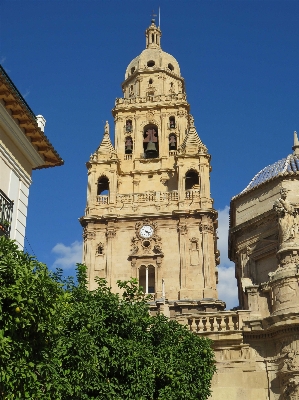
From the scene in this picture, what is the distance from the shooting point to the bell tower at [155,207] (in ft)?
126

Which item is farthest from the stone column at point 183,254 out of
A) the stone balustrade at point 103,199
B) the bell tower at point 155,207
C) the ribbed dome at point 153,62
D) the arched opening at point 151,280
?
the ribbed dome at point 153,62

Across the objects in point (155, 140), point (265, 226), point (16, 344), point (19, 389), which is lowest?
point (19, 389)

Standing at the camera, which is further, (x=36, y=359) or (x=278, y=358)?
(x=278, y=358)

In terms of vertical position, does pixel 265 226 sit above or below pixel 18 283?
above

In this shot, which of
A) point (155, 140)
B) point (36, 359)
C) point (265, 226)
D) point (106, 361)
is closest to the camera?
point (36, 359)

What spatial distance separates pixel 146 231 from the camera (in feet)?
131

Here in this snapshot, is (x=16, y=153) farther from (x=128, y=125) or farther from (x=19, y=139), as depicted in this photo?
(x=128, y=125)

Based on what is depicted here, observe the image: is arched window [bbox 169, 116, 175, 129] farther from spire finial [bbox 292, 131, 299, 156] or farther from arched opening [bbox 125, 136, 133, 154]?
spire finial [bbox 292, 131, 299, 156]

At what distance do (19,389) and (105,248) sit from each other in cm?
2796

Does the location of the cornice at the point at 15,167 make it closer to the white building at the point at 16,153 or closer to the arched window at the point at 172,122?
the white building at the point at 16,153

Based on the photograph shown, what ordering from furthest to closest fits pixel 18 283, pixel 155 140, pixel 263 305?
1. pixel 155 140
2. pixel 263 305
3. pixel 18 283

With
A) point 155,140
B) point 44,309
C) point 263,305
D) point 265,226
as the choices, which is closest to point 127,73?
point 155,140

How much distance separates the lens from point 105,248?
39500mm

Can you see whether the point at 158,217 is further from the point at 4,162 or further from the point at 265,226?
the point at 4,162
